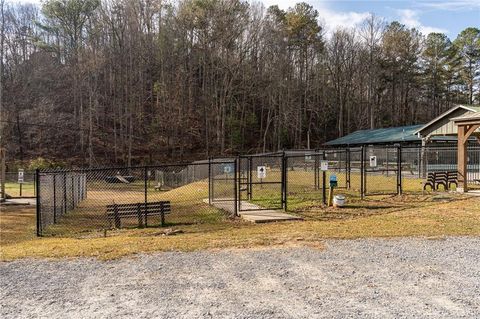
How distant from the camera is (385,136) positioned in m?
41.0

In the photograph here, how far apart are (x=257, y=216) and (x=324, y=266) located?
5.62 meters

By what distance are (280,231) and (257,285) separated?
167 inches

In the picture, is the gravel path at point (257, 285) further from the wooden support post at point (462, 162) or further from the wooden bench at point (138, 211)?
the wooden support post at point (462, 162)

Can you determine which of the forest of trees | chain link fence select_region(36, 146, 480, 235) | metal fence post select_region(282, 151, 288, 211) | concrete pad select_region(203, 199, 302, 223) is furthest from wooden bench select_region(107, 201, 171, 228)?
the forest of trees

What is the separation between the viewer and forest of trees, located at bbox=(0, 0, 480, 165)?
4969cm

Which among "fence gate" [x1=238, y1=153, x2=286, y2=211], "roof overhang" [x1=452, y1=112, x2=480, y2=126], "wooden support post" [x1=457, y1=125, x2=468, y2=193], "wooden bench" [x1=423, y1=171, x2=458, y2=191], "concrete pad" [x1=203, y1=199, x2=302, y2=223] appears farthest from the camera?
"wooden bench" [x1=423, y1=171, x2=458, y2=191]

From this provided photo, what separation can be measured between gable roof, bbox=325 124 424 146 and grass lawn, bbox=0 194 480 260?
2330 cm

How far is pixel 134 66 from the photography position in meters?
54.2

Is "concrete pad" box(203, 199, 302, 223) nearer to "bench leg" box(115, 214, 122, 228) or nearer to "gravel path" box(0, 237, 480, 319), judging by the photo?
"bench leg" box(115, 214, 122, 228)

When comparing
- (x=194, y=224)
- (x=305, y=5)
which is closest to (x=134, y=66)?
(x=305, y=5)

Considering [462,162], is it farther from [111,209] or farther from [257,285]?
[257,285]

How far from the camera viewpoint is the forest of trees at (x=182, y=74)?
49.7 metres

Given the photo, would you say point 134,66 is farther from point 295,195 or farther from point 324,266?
point 324,266

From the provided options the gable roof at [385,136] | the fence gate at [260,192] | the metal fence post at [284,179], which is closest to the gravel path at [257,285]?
the metal fence post at [284,179]
